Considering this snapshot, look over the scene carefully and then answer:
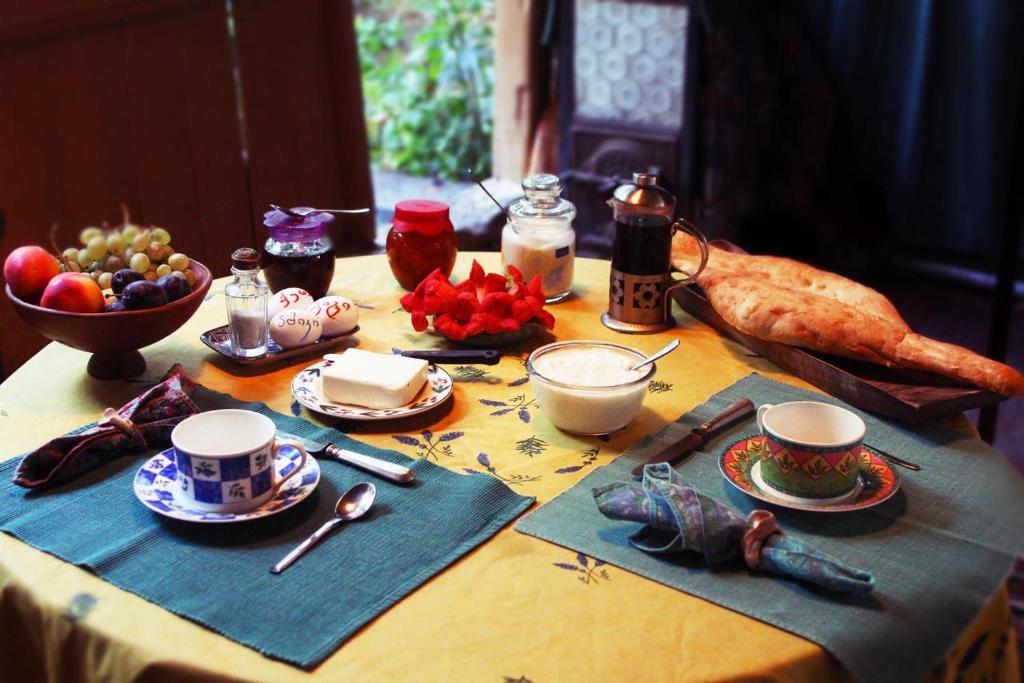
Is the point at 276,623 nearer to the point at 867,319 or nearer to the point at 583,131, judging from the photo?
the point at 867,319

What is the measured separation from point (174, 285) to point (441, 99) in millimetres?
4250

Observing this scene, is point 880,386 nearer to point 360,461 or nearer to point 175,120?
point 360,461

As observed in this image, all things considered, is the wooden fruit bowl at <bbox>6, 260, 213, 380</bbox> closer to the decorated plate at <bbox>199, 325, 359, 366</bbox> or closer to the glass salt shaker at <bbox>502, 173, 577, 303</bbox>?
the decorated plate at <bbox>199, 325, 359, 366</bbox>

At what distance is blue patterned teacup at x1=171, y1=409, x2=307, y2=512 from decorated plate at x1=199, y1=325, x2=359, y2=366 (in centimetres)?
39

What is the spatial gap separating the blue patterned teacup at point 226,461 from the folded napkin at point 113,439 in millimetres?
154

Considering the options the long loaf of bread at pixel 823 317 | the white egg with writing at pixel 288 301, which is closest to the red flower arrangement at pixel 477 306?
the white egg with writing at pixel 288 301

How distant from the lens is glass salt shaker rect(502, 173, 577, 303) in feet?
5.96

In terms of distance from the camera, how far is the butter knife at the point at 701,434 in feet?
4.35

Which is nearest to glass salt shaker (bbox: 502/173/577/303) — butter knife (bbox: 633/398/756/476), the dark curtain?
butter knife (bbox: 633/398/756/476)

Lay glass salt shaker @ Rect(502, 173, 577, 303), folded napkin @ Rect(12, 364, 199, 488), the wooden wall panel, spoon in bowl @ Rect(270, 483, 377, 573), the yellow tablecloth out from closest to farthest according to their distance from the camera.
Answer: the yellow tablecloth
spoon in bowl @ Rect(270, 483, 377, 573)
folded napkin @ Rect(12, 364, 199, 488)
glass salt shaker @ Rect(502, 173, 577, 303)
the wooden wall panel

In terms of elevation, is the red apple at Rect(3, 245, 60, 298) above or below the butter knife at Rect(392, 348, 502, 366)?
above

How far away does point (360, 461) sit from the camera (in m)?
1.30

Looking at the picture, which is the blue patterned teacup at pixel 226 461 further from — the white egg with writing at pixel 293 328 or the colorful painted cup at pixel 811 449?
the colorful painted cup at pixel 811 449

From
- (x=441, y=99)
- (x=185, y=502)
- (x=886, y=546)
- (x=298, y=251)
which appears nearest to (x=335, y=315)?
(x=298, y=251)
